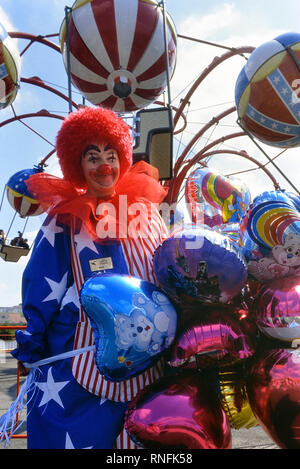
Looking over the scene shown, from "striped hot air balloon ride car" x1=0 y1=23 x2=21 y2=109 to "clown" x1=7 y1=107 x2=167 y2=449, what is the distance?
6.80ft

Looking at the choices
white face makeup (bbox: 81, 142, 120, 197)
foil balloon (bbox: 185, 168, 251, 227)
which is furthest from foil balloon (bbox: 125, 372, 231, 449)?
foil balloon (bbox: 185, 168, 251, 227)

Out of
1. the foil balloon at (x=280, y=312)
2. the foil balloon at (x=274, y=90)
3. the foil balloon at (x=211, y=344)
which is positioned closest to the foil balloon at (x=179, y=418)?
the foil balloon at (x=211, y=344)

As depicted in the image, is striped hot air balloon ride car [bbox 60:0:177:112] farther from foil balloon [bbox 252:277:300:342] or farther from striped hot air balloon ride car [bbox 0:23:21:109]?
foil balloon [bbox 252:277:300:342]

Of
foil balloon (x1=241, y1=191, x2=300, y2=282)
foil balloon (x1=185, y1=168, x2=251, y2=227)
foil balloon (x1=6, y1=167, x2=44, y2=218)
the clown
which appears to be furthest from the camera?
foil balloon (x1=6, y1=167, x2=44, y2=218)

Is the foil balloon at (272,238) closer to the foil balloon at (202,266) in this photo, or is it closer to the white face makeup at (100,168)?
the foil balloon at (202,266)

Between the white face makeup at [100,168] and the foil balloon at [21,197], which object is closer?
the white face makeup at [100,168]

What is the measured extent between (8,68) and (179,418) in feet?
10.9

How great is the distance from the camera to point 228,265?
4.35 ft

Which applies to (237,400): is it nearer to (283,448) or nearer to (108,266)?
(283,448)

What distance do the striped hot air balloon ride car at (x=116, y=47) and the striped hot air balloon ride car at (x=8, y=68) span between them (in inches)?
19.8

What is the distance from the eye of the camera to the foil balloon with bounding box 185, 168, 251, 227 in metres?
5.57

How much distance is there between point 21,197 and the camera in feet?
22.3

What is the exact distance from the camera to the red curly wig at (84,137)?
1.83 m
